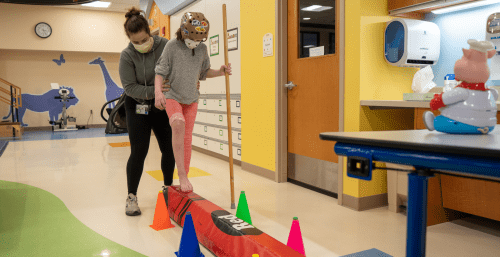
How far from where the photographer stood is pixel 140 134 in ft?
8.36

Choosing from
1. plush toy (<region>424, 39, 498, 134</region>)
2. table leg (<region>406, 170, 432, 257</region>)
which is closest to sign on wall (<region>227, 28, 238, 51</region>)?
plush toy (<region>424, 39, 498, 134</region>)

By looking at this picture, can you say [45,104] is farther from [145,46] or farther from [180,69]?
[180,69]

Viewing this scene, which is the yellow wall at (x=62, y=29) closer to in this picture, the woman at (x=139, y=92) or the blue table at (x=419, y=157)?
the woman at (x=139, y=92)

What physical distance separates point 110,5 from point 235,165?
6.88 metres

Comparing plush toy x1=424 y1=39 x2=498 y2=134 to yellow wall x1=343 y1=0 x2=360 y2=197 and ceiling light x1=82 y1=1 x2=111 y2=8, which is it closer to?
yellow wall x1=343 y1=0 x2=360 y2=197

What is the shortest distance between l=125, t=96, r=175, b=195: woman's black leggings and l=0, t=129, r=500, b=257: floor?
0.33 m

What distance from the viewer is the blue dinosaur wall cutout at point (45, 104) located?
31.9 ft

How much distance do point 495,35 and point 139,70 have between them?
237 centimetres

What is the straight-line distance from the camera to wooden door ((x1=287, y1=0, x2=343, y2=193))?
3.06m

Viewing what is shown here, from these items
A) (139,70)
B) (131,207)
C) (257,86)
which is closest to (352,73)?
(257,86)

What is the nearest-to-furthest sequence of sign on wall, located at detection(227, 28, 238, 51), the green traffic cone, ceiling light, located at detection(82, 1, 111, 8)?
the green traffic cone
sign on wall, located at detection(227, 28, 238, 51)
ceiling light, located at detection(82, 1, 111, 8)

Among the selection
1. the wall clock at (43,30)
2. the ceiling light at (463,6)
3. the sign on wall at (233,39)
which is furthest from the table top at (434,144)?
the wall clock at (43,30)

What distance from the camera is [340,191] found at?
2910 mm

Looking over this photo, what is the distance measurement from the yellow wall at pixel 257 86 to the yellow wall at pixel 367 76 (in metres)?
1.01
